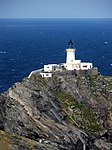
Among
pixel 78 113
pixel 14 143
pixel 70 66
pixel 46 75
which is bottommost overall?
pixel 78 113

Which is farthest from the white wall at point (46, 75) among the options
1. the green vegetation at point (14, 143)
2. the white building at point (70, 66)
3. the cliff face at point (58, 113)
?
the green vegetation at point (14, 143)

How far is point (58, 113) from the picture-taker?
91.9m

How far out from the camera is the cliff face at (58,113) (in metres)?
84.9

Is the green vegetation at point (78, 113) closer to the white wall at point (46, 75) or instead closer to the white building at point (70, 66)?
the white wall at point (46, 75)

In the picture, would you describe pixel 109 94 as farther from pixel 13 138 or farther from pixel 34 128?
pixel 13 138

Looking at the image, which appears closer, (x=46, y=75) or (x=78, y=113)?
(x=78, y=113)

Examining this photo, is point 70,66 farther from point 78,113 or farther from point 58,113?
point 58,113

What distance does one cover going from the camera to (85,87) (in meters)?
101

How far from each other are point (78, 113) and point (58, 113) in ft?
16.2

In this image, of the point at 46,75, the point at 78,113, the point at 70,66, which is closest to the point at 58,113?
the point at 78,113

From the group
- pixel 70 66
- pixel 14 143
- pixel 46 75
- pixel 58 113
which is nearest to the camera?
pixel 14 143

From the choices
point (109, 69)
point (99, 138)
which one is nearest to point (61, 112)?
point (99, 138)

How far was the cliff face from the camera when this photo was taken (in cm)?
8494

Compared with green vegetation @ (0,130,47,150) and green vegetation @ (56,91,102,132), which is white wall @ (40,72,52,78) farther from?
green vegetation @ (0,130,47,150)
